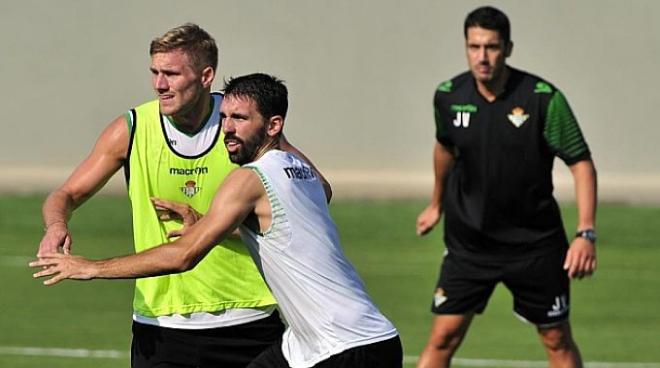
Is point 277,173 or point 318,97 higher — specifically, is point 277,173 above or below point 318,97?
above

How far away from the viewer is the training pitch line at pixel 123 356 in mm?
10930

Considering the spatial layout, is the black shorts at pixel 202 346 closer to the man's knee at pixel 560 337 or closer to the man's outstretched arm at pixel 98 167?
the man's outstretched arm at pixel 98 167

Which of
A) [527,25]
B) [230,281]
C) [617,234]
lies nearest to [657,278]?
[617,234]

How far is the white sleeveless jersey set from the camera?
6.11 meters

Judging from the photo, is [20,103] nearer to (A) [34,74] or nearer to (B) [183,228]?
(A) [34,74]

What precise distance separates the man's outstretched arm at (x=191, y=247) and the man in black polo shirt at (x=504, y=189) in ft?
12.1

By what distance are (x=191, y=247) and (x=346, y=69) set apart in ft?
53.0

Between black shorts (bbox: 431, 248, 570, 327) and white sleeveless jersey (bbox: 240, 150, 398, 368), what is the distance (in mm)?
3421

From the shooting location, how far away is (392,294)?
13922 mm

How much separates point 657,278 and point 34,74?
36.9 feet

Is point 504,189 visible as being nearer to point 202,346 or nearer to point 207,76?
point 207,76

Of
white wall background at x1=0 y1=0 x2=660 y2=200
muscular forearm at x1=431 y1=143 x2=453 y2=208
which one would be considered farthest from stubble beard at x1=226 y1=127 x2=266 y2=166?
white wall background at x1=0 y1=0 x2=660 y2=200

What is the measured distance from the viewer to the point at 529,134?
9508 mm

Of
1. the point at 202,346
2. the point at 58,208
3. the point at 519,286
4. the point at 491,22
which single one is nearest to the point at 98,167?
the point at 58,208
